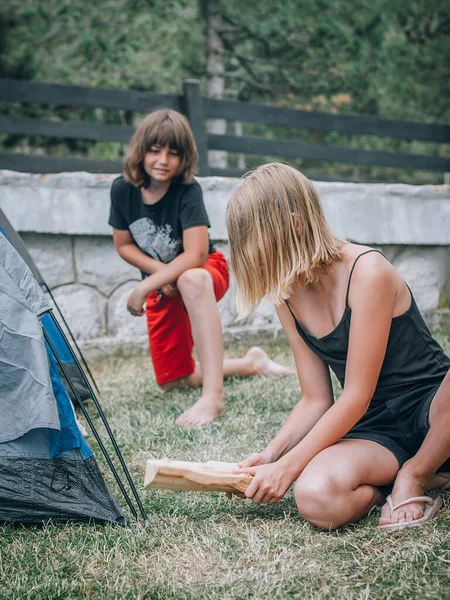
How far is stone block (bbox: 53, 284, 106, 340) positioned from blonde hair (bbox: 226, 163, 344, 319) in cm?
235

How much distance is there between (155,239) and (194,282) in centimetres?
33

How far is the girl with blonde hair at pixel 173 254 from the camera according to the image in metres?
2.92

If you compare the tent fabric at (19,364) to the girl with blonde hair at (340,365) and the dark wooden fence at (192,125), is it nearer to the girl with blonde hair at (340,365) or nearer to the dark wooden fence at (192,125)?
the girl with blonde hair at (340,365)

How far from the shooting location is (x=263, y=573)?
1.52 metres

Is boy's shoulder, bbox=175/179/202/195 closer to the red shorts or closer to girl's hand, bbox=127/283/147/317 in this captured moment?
the red shorts

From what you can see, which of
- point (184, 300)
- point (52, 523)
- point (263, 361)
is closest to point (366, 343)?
point (52, 523)

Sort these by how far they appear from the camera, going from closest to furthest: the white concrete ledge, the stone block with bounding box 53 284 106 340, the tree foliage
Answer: the white concrete ledge < the stone block with bounding box 53 284 106 340 < the tree foliage

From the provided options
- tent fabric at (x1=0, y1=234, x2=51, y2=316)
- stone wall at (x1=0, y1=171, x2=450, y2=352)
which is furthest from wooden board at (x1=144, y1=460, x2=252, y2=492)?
stone wall at (x1=0, y1=171, x2=450, y2=352)

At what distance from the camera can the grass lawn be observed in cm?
147

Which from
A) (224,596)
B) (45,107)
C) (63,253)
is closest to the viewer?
(224,596)

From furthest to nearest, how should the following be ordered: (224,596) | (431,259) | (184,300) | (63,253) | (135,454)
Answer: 1. (431,259)
2. (63,253)
3. (184,300)
4. (135,454)
5. (224,596)

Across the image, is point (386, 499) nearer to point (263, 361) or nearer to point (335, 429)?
point (335, 429)

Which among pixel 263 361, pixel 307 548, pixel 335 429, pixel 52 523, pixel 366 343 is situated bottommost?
pixel 263 361

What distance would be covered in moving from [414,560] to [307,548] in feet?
0.79
